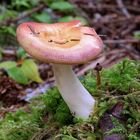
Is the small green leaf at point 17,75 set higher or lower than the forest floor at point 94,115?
lower

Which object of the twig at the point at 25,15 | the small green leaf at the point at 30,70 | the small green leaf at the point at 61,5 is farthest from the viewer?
the small green leaf at the point at 61,5

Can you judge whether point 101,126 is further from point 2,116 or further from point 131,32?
point 131,32

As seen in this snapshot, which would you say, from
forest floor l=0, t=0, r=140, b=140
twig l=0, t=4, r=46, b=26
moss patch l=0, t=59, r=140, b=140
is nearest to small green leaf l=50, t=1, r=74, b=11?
twig l=0, t=4, r=46, b=26

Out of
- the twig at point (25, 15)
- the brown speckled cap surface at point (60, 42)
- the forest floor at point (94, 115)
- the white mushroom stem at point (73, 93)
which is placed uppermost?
the brown speckled cap surface at point (60, 42)

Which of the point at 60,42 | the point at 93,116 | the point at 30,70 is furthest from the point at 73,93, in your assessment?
the point at 30,70

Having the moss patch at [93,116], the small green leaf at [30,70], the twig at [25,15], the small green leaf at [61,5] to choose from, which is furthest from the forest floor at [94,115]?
the small green leaf at [61,5]

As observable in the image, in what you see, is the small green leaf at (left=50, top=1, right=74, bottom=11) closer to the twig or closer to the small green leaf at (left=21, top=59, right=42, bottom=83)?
the twig

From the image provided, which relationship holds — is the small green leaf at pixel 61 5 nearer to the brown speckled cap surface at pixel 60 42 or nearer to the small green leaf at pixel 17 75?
the small green leaf at pixel 17 75
